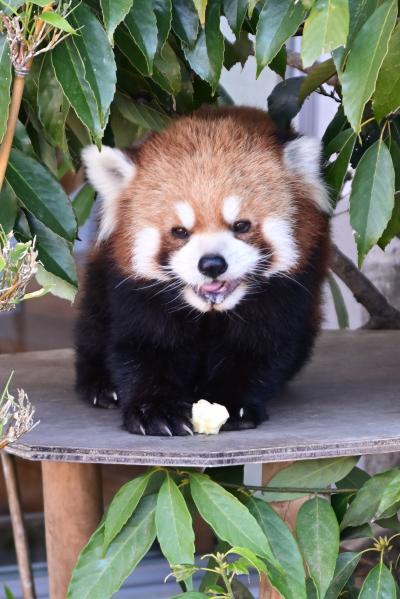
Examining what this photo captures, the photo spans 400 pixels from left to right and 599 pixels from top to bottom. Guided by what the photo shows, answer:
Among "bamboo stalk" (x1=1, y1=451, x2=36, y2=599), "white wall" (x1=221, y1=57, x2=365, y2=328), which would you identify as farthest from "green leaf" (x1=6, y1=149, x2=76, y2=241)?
"white wall" (x1=221, y1=57, x2=365, y2=328)

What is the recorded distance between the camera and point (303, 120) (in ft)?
12.6

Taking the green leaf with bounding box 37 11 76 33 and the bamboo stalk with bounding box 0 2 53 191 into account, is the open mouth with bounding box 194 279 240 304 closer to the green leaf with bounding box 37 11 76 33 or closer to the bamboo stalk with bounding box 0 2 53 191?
the bamboo stalk with bounding box 0 2 53 191

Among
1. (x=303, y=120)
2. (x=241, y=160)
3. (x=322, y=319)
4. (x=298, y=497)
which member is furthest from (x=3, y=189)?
(x=303, y=120)

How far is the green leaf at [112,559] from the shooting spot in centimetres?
177

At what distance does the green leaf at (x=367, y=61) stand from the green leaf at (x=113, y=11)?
1.21 feet

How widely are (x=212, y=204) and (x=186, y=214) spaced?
6 centimetres

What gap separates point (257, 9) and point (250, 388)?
0.78 meters

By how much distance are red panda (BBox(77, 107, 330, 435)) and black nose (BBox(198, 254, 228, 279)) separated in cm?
2

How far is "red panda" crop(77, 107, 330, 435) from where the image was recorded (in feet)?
6.86

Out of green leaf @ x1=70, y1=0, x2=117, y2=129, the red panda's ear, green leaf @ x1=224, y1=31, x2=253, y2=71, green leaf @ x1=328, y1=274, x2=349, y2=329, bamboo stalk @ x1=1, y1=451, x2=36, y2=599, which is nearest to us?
green leaf @ x1=70, y1=0, x2=117, y2=129

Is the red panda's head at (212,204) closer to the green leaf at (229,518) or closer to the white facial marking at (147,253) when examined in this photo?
the white facial marking at (147,253)

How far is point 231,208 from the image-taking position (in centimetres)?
209

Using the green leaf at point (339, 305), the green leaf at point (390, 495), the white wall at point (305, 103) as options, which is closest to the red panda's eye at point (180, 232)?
the green leaf at point (390, 495)

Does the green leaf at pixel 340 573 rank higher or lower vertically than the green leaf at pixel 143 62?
lower
